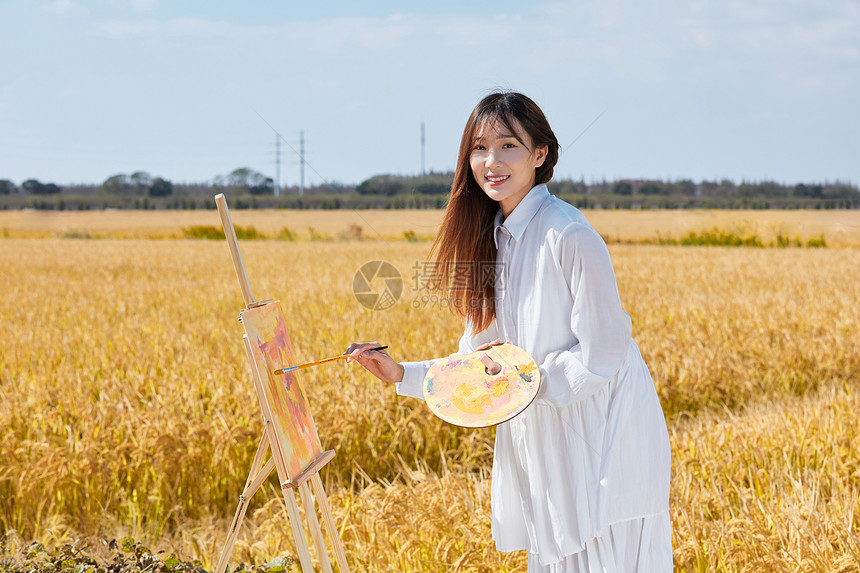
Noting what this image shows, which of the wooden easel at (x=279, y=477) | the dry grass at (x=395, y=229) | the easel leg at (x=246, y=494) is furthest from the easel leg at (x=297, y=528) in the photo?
the dry grass at (x=395, y=229)

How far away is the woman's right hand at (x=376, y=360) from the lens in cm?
177

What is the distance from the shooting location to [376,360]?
1834 millimetres

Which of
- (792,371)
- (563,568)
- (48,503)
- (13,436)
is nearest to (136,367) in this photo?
(13,436)

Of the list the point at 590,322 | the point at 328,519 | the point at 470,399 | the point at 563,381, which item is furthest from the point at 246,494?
the point at 590,322

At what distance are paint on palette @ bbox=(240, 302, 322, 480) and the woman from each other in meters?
A: 0.25

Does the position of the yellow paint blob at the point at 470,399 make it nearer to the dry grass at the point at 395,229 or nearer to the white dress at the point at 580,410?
the white dress at the point at 580,410

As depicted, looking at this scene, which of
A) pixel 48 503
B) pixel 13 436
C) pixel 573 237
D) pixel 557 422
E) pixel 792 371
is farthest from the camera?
pixel 792 371

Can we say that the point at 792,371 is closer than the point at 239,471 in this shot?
No

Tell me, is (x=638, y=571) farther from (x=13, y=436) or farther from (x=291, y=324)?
(x=291, y=324)

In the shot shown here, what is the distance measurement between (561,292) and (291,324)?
5.41 m

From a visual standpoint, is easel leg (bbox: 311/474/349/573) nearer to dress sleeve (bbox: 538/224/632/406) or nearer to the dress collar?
dress sleeve (bbox: 538/224/632/406)

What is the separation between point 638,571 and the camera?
5.88 feet

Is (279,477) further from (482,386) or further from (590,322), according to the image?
(590,322)

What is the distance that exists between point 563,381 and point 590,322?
0.17m
